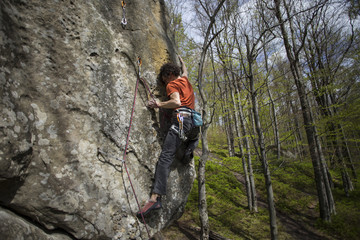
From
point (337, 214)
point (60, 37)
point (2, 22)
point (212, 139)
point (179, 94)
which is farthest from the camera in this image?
point (212, 139)

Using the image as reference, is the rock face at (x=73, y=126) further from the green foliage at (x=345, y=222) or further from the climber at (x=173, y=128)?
the green foliage at (x=345, y=222)

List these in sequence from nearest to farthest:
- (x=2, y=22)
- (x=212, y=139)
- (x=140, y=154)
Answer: (x=2, y=22) < (x=140, y=154) < (x=212, y=139)

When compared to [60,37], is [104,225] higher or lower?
lower

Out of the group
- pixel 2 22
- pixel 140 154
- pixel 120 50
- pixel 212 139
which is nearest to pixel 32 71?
pixel 2 22

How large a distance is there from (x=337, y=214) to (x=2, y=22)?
12.7m

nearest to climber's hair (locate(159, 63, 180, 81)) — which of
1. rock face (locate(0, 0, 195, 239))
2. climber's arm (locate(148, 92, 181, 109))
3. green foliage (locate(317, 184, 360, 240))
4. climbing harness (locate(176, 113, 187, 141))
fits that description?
rock face (locate(0, 0, 195, 239))

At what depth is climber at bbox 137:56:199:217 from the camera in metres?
2.86

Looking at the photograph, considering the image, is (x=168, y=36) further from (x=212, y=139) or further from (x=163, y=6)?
(x=212, y=139)

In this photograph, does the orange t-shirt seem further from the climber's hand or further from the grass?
Result: the grass

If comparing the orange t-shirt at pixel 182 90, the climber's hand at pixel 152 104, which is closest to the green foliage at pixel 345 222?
the orange t-shirt at pixel 182 90

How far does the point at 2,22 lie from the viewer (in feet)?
6.34

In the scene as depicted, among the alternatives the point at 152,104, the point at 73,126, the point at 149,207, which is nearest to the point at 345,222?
the point at 149,207

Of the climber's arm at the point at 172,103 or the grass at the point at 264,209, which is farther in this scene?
the grass at the point at 264,209

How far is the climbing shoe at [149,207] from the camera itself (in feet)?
8.77
